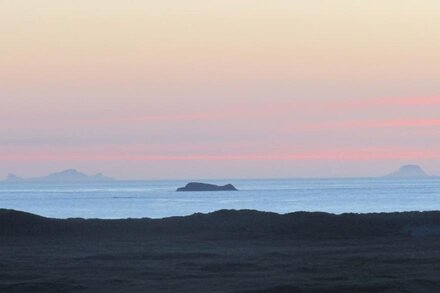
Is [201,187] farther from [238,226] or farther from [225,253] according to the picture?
[225,253]

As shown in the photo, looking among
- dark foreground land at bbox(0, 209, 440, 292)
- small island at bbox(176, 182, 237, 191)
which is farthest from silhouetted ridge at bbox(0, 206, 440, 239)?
small island at bbox(176, 182, 237, 191)

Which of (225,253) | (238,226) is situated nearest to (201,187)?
(238,226)

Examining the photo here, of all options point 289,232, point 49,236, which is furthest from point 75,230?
point 289,232

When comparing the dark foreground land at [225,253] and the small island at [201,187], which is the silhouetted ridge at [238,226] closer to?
the dark foreground land at [225,253]

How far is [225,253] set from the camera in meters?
34.1

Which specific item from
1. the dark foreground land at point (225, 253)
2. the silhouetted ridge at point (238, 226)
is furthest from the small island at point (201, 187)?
the silhouetted ridge at point (238, 226)

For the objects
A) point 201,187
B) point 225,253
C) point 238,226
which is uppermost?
point 201,187

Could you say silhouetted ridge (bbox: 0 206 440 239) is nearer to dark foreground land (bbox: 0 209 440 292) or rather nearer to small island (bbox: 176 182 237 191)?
dark foreground land (bbox: 0 209 440 292)

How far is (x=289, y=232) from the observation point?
4259cm

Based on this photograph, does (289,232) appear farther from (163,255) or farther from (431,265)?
(431,265)

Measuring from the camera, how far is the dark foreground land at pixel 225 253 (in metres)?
25.9

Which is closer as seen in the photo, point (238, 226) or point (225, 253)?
point (225, 253)

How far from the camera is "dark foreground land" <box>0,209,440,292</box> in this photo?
25938mm

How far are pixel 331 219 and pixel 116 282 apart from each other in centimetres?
1920
